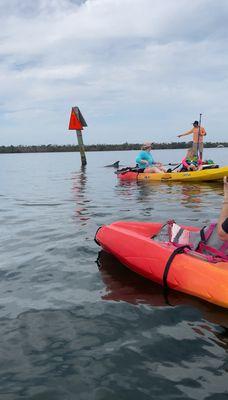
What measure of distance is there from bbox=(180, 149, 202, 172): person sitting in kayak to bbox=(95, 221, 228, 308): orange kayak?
1156 centimetres

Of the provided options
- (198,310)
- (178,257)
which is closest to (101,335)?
(198,310)

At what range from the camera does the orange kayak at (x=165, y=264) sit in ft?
15.3

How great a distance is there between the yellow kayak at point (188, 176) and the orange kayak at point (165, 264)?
1005 centimetres

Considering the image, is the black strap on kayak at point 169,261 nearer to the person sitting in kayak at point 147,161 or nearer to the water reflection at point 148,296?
the water reflection at point 148,296

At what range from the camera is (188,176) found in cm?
1700

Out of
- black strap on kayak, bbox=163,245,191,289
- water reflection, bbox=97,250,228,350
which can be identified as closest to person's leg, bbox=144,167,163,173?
water reflection, bbox=97,250,228,350

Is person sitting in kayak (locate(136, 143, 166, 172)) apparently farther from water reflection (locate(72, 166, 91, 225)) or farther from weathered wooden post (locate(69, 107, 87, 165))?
weathered wooden post (locate(69, 107, 87, 165))

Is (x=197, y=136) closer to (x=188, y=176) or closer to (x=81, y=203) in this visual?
(x=188, y=176)

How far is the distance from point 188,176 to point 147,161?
2681mm

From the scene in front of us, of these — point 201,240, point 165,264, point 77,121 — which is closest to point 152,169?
point 77,121

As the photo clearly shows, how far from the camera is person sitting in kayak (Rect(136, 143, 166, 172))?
61.1ft

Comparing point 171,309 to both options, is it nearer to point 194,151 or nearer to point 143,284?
point 143,284

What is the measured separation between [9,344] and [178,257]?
2177 mm

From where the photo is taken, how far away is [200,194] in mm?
13859
